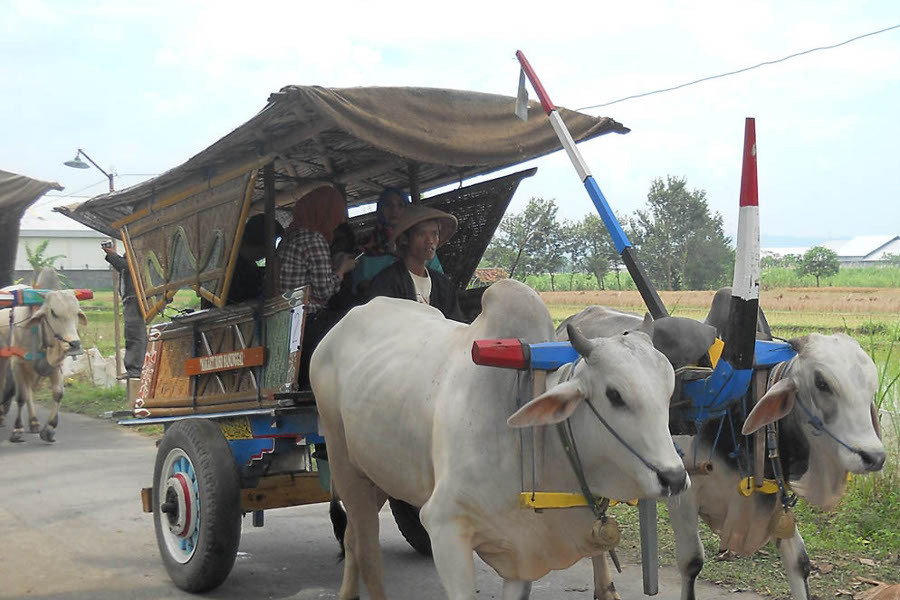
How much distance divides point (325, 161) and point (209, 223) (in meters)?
0.92

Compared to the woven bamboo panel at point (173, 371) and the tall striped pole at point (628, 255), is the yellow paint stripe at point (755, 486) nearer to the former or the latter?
the tall striped pole at point (628, 255)

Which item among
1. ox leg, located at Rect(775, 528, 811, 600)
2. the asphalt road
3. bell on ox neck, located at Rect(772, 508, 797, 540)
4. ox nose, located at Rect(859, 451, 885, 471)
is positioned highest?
ox nose, located at Rect(859, 451, 885, 471)

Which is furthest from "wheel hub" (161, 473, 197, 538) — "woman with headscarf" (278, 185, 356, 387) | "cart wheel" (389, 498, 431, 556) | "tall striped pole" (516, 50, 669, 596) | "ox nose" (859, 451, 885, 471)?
"ox nose" (859, 451, 885, 471)

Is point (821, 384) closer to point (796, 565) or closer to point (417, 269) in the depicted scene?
point (796, 565)

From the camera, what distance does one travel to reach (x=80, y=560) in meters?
5.52

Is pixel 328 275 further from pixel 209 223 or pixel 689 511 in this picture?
pixel 689 511

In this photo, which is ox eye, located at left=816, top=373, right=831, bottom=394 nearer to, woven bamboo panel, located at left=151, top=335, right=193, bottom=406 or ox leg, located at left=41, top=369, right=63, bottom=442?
woven bamboo panel, located at left=151, top=335, right=193, bottom=406

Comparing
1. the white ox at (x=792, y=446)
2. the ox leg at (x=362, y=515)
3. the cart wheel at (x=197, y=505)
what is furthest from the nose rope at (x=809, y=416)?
the cart wheel at (x=197, y=505)

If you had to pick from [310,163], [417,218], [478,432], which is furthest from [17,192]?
[478,432]

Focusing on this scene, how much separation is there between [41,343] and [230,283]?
6064 mm

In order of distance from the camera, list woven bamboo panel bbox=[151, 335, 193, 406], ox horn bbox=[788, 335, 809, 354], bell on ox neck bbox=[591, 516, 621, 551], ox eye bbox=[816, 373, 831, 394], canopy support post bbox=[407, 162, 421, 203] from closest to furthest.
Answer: bell on ox neck bbox=[591, 516, 621, 551] → ox eye bbox=[816, 373, 831, 394] → ox horn bbox=[788, 335, 809, 354] → woven bamboo panel bbox=[151, 335, 193, 406] → canopy support post bbox=[407, 162, 421, 203]

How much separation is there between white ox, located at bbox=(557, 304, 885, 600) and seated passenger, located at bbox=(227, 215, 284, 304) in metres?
1.96

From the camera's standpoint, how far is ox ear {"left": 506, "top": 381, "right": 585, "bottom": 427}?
9.83 ft

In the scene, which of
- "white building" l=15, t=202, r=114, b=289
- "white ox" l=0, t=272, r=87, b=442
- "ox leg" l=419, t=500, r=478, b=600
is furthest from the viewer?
"white building" l=15, t=202, r=114, b=289
